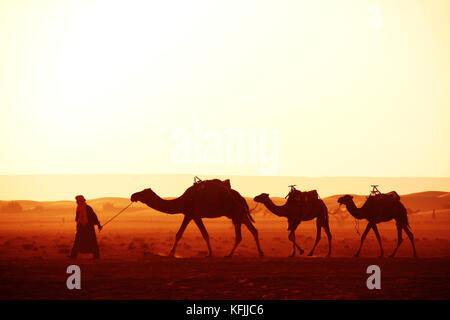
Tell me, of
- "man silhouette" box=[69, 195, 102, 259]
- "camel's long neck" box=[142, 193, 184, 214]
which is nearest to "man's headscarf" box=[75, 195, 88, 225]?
"man silhouette" box=[69, 195, 102, 259]

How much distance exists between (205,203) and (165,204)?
3.42ft

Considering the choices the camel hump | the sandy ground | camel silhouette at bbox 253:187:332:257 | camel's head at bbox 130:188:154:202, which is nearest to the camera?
the sandy ground

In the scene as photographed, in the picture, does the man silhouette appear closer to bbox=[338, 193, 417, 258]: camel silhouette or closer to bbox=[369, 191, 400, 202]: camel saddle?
bbox=[338, 193, 417, 258]: camel silhouette

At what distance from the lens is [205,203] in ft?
61.4

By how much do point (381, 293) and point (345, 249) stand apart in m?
11.7

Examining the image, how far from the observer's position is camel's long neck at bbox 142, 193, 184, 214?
1844cm

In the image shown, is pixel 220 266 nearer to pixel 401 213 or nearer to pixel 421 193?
pixel 401 213

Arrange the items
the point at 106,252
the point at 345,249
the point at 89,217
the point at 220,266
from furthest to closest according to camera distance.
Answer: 1. the point at 345,249
2. the point at 106,252
3. the point at 89,217
4. the point at 220,266

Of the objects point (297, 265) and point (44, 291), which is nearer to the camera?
point (44, 291)

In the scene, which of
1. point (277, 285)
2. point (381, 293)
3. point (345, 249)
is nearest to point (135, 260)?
point (277, 285)

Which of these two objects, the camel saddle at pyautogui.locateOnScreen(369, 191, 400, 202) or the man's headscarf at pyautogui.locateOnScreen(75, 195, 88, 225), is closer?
the man's headscarf at pyautogui.locateOnScreen(75, 195, 88, 225)

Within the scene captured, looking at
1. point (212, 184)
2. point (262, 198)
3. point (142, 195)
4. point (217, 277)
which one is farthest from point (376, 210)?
point (217, 277)

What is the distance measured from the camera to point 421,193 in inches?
2995

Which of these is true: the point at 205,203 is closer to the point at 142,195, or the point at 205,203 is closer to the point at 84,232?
the point at 142,195
